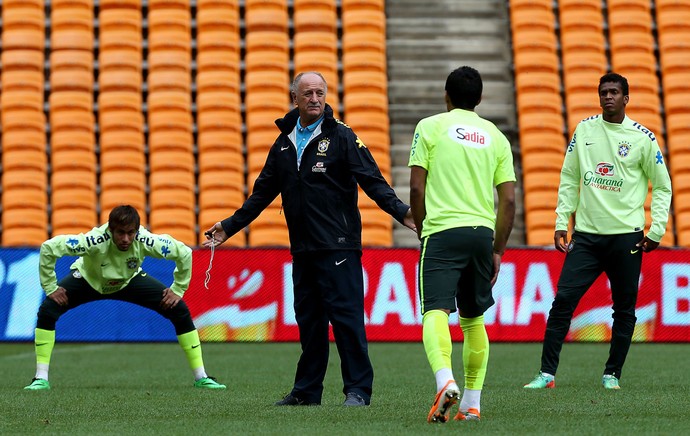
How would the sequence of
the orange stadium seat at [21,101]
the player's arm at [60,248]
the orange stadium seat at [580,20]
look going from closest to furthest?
the player's arm at [60,248], the orange stadium seat at [21,101], the orange stadium seat at [580,20]

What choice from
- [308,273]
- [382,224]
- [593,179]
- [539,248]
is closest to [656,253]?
[539,248]

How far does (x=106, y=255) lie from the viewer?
29.3ft

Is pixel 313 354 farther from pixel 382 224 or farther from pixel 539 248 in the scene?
pixel 382 224

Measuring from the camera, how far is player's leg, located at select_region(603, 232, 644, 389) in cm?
841

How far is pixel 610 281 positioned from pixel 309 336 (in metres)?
2.36

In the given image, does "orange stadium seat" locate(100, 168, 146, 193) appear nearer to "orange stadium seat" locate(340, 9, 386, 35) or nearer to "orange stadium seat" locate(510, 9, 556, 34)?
"orange stadium seat" locate(340, 9, 386, 35)

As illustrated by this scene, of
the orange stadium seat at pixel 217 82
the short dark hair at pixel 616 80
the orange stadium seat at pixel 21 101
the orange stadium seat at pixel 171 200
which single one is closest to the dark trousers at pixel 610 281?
the short dark hair at pixel 616 80

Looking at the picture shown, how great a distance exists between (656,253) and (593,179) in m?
6.35

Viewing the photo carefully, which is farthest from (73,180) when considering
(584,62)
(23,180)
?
(584,62)

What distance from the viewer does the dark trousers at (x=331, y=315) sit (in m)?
7.15

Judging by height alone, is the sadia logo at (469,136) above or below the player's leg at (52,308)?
above

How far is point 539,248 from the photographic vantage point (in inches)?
569

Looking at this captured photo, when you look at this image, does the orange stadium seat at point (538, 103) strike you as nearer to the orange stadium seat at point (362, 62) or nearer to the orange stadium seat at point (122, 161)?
the orange stadium seat at point (362, 62)

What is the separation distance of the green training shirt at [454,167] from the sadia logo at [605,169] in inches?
101
